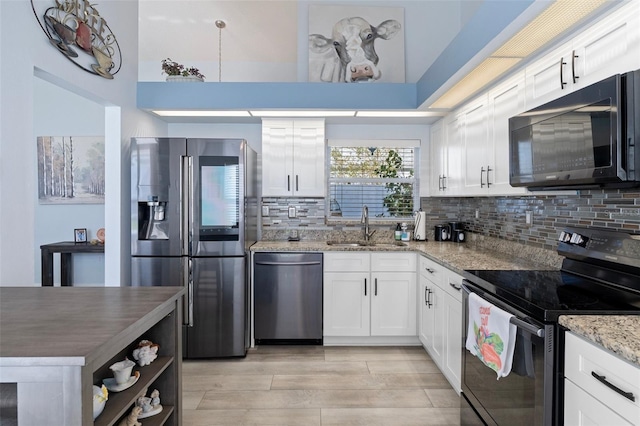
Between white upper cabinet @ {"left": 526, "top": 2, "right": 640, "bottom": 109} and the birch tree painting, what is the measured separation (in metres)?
4.14

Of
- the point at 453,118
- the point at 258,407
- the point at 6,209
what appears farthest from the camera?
the point at 453,118

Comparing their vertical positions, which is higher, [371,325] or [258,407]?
[371,325]

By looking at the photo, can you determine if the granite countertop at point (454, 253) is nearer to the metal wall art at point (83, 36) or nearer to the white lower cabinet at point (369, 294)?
the white lower cabinet at point (369, 294)

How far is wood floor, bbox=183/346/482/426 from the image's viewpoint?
234cm

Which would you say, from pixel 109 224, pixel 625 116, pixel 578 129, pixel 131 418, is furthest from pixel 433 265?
pixel 109 224

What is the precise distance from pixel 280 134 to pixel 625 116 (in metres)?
2.86

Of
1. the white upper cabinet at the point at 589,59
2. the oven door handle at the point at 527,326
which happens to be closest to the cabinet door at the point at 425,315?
the oven door handle at the point at 527,326

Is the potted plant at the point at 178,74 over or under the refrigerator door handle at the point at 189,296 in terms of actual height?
over

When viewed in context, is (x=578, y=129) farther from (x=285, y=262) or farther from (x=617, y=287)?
(x=285, y=262)

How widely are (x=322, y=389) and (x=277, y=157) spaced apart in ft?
7.18

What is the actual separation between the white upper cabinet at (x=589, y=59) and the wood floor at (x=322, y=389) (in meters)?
1.78

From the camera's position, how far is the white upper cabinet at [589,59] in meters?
1.46

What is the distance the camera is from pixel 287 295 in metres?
3.44

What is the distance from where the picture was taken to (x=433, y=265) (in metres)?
2.98
